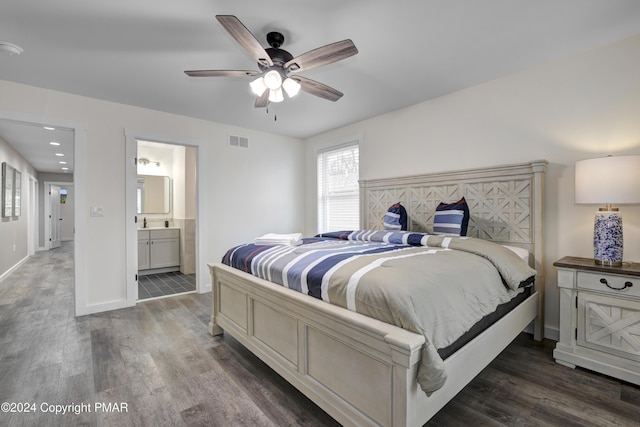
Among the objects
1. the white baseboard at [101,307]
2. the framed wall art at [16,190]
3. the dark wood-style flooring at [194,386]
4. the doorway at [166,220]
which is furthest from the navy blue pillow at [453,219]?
the framed wall art at [16,190]

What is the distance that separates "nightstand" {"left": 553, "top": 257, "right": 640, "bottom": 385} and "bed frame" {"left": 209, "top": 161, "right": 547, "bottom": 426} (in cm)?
29

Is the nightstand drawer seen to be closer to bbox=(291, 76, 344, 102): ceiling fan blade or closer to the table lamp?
the table lamp

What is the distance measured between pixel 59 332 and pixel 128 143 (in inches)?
82.9

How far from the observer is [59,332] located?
9.01 ft

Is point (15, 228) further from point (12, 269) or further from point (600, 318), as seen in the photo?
point (600, 318)

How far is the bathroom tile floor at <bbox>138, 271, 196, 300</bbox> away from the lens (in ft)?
13.3

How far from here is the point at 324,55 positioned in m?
1.90

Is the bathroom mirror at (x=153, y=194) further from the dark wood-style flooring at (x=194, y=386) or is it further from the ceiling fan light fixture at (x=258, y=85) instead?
Result: the ceiling fan light fixture at (x=258, y=85)

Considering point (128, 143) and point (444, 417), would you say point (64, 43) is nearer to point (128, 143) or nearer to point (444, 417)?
point (128, 143)

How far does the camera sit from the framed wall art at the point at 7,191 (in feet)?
15.9

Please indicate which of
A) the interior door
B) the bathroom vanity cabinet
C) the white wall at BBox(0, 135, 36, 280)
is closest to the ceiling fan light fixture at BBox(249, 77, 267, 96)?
the bathroom vanity cabinet

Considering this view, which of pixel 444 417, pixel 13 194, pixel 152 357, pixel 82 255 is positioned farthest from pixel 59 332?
pixel 13 194

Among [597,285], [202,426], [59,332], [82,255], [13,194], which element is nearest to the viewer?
[202,426]

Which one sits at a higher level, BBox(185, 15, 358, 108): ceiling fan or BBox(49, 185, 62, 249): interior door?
BBox(185, 15, 358, 108): ceiling fan
